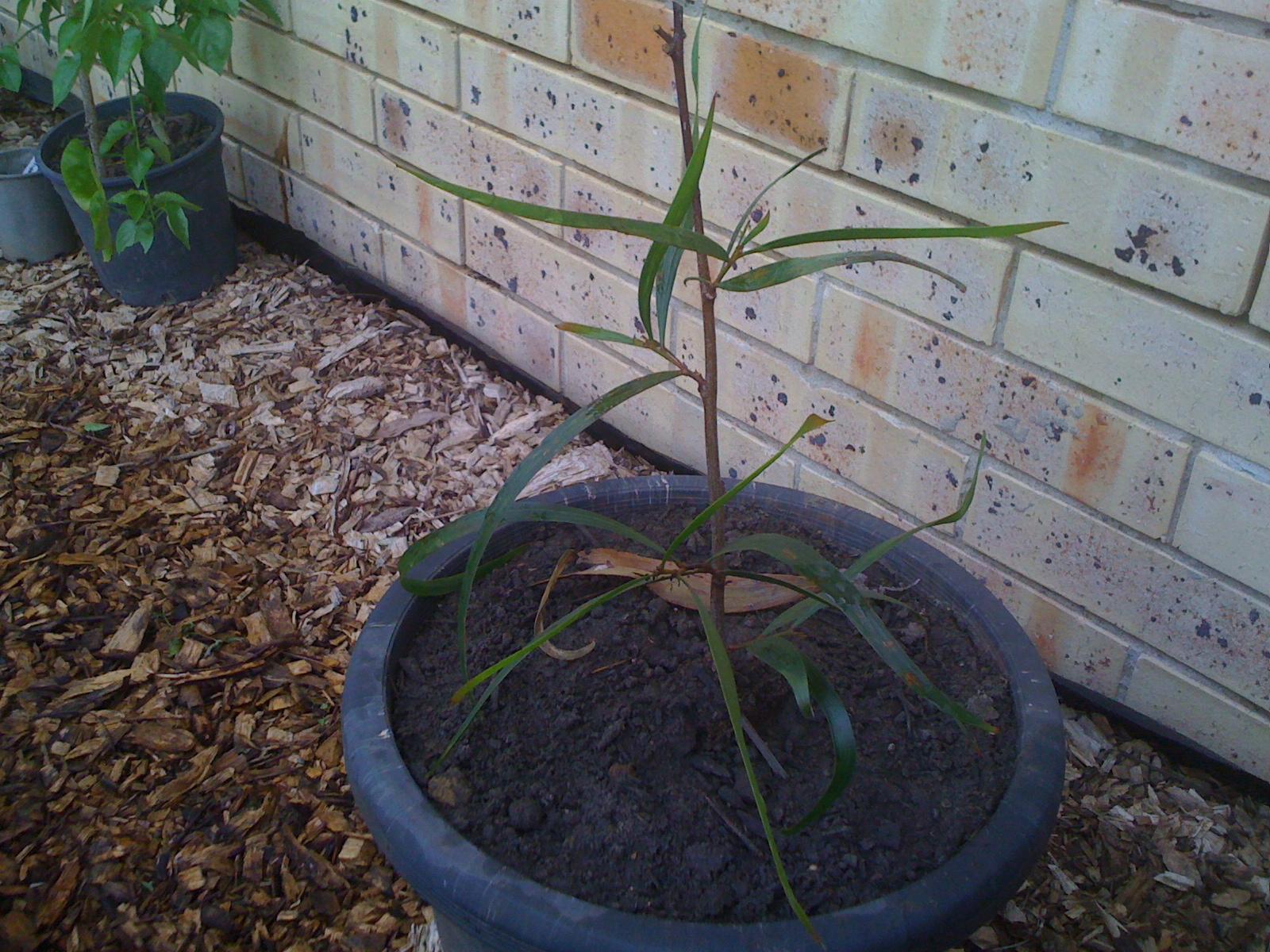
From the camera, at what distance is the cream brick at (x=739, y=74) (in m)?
1.55

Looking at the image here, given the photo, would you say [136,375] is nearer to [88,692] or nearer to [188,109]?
[188,109]

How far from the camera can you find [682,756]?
1198 millimetres

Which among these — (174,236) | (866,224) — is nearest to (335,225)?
(174,236)

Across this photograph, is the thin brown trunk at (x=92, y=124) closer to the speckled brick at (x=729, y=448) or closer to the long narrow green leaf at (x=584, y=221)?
the speckled brick at (x=729, y=448)

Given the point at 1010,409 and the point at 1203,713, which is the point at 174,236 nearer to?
the point at 1010,409

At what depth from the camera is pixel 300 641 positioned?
180 centimetres

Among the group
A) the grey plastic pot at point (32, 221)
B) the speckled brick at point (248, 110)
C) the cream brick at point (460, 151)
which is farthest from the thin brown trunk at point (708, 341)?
the grey plastic pot at point (32, 221)

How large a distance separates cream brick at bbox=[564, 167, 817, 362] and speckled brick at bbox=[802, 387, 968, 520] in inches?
4.2

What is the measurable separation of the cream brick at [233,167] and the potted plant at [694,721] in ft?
5.72

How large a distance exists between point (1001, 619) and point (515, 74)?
4.15ft

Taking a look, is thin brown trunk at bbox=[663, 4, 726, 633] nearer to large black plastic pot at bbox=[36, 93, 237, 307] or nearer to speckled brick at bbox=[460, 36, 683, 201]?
speckled brick at bbox=[460, 36, 683, 201]

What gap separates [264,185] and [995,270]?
6.23ft

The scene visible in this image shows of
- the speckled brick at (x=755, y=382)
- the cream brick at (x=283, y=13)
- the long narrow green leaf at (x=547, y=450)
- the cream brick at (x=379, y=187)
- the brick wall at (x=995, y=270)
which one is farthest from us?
the cream brick at (x=283, y=13)

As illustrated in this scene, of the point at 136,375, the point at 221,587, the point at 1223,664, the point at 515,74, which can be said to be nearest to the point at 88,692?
the point at 221,587
